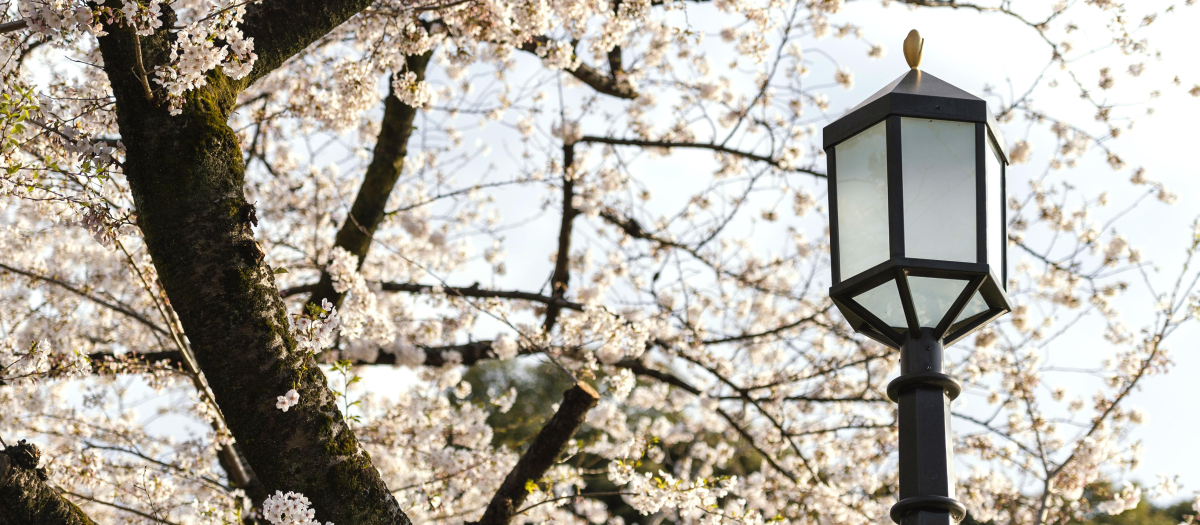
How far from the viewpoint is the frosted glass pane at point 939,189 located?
196 cm

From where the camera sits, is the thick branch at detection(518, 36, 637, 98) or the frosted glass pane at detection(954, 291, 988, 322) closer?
the frosted glass pane at detection(954, 291, 988, 322)

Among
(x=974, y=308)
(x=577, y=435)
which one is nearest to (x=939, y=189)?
(x=974, y=308)

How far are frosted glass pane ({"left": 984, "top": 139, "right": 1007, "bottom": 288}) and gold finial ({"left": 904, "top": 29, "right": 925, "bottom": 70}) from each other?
0.33 m

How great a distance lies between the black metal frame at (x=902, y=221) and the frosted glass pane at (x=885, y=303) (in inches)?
0.6

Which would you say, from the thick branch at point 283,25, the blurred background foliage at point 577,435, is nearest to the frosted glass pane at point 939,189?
the thick branch at point 283,25

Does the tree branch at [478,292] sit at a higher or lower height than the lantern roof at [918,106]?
higher

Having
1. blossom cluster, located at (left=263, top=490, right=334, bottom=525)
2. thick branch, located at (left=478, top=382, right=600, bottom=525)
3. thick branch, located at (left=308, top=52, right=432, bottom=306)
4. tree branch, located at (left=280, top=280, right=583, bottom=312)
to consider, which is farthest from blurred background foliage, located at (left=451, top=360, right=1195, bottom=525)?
blossom cluster, located at (left=263, top=490, right=334, bottom=525)

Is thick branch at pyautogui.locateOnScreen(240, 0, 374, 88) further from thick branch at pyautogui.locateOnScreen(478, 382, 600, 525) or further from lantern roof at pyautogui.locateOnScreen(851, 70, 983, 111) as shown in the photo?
thick branch at pyautogui.locateOnScreen(478, 382, 600, 525)

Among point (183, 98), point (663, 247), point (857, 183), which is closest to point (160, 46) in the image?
point (183, 98)

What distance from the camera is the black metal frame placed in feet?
6.34

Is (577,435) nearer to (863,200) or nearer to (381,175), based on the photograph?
(381,175)

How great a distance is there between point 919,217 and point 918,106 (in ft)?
0.91

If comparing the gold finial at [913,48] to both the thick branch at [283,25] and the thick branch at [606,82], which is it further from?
the thick branch at [606,82]

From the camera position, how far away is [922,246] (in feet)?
6.39
